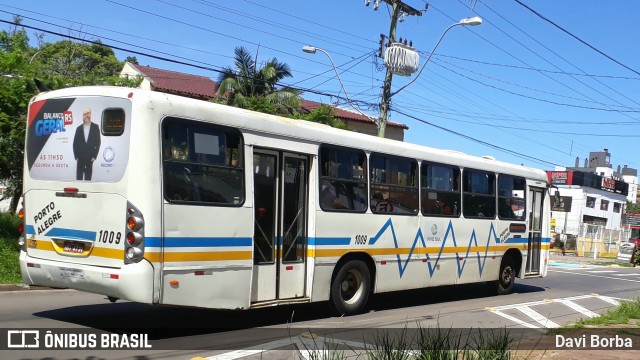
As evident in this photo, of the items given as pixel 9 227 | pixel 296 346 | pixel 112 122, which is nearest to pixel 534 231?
pixel 296 346

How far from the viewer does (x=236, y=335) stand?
8508mm

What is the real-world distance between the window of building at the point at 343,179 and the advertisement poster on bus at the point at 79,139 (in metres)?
3.34

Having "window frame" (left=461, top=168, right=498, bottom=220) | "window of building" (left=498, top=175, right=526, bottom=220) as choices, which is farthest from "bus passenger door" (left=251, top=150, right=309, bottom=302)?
"window of building" (left=498, top=175, right=526, bottom=220)

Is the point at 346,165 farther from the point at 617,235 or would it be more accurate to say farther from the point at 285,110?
the point at 617,235

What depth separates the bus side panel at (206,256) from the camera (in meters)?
7.49

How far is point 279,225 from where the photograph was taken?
9086mm

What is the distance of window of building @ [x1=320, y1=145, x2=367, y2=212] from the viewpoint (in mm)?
9883

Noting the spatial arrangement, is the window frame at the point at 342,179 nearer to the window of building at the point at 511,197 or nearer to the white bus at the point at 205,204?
the white bus at the point at 205,204

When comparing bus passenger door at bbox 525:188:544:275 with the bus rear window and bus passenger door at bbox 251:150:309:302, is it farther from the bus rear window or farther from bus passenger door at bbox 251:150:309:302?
the bus rear window

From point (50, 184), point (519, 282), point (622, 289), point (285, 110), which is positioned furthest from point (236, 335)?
point (285, 110)

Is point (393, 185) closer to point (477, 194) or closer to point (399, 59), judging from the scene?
point (477, 194)

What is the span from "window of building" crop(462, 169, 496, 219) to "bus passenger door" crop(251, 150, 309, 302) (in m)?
4.76

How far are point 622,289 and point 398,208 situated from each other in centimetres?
1200

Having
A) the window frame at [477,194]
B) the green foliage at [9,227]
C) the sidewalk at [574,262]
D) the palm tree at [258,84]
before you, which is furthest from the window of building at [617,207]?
the green foliage at [9,227]
